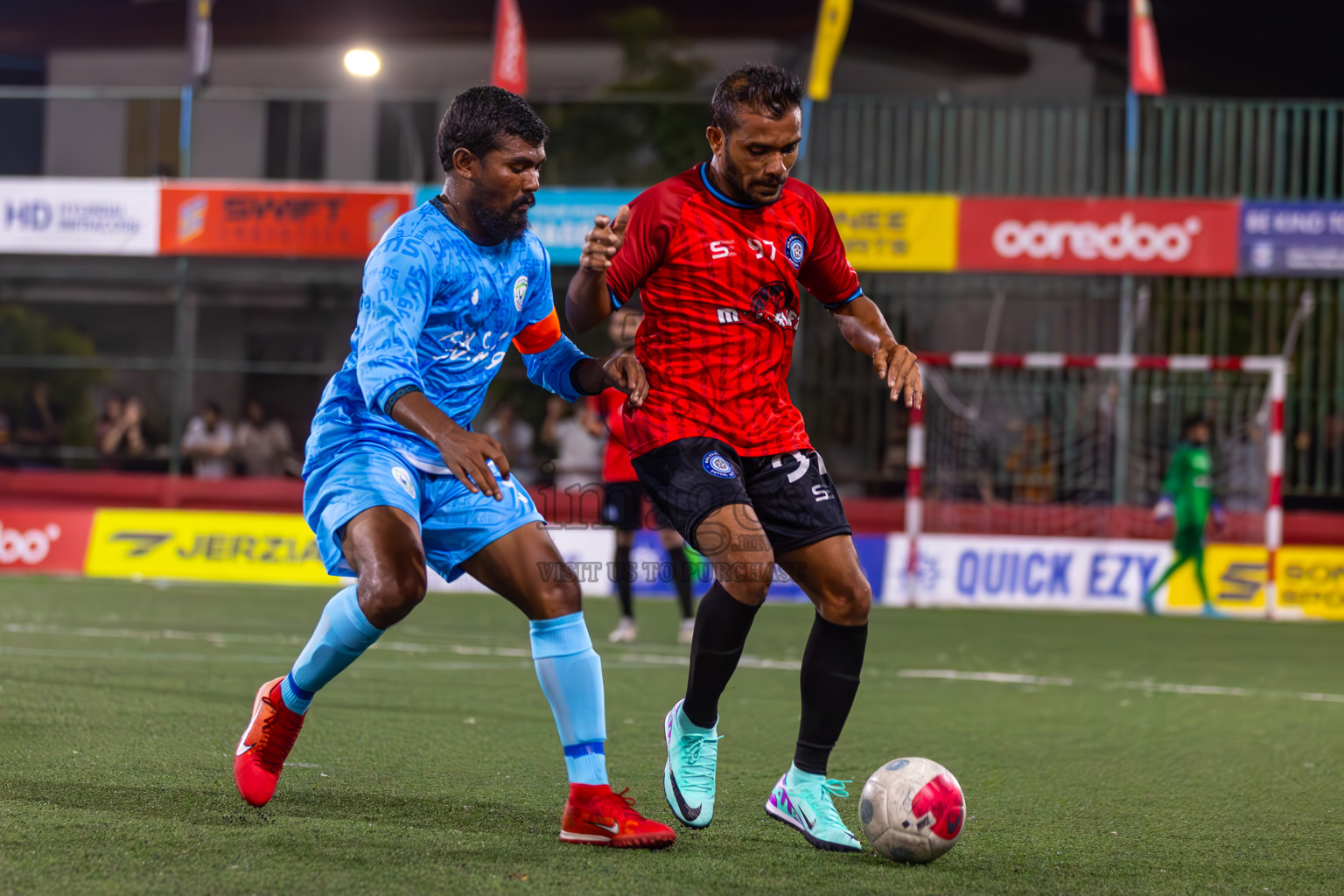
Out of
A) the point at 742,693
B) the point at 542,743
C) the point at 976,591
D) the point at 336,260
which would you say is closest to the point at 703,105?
the point at 336,260

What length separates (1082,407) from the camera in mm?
15297

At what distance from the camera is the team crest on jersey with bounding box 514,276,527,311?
422 centimetres

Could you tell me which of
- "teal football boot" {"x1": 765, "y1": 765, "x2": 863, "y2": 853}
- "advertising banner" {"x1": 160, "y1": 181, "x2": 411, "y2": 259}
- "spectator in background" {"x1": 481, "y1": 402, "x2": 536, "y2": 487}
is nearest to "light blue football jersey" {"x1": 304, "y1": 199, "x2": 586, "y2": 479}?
"teal football boot" {"x1": 765, "y1": 765, "x2": 863, "y2": 853}

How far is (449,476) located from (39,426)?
17.1 m

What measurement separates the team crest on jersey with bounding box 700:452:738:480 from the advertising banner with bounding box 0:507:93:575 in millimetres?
11485

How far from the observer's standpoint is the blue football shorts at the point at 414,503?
402cm

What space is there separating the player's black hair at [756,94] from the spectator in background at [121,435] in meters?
15.5

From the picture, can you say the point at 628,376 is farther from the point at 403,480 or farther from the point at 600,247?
the point at 403,480

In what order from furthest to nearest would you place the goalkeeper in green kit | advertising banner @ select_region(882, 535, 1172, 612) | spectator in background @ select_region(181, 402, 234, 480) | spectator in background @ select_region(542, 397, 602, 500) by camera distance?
1. spectator in background @ select_region(181, 402, 234, 480)
2. spectator in background @ select_region(542, 397, 602, 500)
3. advertising banner @ select_region(882, 535, 1172, 612)
4. the goalkeeper in green kit

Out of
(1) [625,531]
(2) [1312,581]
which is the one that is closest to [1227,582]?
(2) [1312,581]

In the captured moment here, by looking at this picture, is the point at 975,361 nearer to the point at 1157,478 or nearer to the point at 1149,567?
the point at 1149,567

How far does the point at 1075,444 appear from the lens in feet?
49.8

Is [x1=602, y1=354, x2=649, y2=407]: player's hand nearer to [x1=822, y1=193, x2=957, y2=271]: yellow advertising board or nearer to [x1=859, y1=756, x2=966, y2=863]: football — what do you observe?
[x1=859, y1=756, x2=966, y2=863]: football

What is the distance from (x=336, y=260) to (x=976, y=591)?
33.2ft
